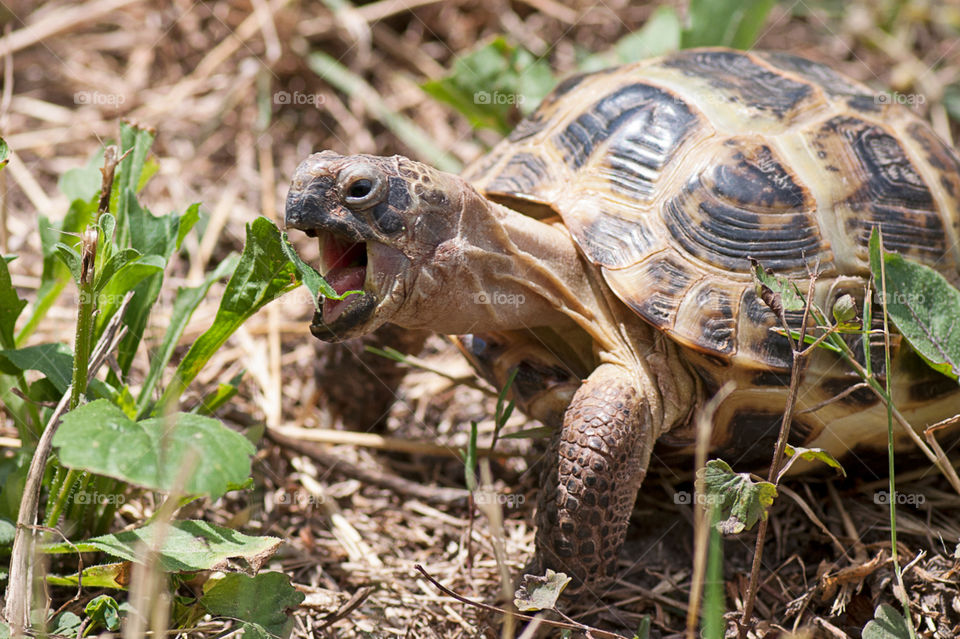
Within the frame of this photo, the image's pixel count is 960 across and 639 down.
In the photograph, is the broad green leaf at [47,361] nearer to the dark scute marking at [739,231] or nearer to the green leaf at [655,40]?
the dark scute marking at [739,231]

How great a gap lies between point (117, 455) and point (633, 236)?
161cm

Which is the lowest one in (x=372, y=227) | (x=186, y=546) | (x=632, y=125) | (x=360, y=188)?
(x=186, y=546)

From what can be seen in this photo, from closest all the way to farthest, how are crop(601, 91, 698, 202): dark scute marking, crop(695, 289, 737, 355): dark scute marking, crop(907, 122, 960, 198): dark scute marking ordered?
crop(695, 289, 737, 355): dark scute marking, crop(601, 91, 698, 202): dark scute marking, crop(907, 122, 960, 198): dark scute marking

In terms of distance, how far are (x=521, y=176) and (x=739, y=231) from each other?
76 centimetres

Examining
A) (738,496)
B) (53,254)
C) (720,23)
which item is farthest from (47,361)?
(720,23)

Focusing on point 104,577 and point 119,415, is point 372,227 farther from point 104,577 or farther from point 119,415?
point 104,577

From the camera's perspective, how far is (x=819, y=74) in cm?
331

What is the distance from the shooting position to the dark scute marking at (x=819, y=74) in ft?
10.5

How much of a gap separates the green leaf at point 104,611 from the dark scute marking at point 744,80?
8.10 feet

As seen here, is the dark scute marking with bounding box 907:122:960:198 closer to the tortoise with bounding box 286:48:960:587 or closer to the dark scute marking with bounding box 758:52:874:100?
the tortoise with bounding box 286:48:960:587

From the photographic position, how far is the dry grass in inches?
105

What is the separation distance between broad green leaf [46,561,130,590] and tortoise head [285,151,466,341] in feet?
2.63
